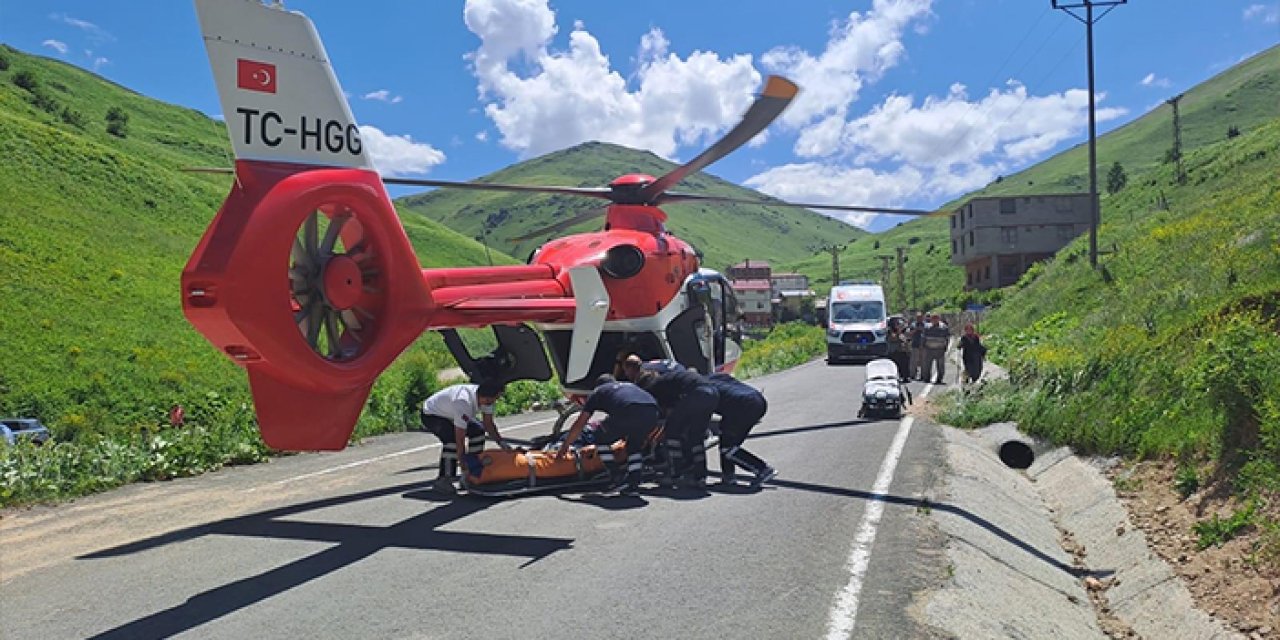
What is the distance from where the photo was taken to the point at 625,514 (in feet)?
28.4

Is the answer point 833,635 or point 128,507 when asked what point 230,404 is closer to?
point 128,507

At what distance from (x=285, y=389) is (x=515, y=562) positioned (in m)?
2.39

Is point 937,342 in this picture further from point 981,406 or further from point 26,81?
point 26,81

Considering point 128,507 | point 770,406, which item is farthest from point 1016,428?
point 128,507

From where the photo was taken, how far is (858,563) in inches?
267

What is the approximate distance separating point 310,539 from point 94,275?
1823 inches

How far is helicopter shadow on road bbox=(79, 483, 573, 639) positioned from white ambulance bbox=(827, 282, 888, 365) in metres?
24.3

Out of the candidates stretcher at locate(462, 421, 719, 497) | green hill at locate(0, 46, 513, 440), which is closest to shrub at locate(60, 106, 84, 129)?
green hill at locate(0, 46, 513, 440)

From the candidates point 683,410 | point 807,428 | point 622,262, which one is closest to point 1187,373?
point 683,410

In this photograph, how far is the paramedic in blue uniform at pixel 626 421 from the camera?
31.2ft

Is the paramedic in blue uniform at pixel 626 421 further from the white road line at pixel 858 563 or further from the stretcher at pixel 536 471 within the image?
the white road line at pixel 858 563

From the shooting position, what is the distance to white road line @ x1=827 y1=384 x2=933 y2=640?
17.5 feet

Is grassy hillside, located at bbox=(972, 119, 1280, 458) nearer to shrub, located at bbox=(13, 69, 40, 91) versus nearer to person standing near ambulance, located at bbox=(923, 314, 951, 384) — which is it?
person standing near ambulance, located at bbox=(923, 314, 951, 384)

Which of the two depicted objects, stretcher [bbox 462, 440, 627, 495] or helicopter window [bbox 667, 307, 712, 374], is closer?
stretcher [bbox 462, 440, 627, 495]
